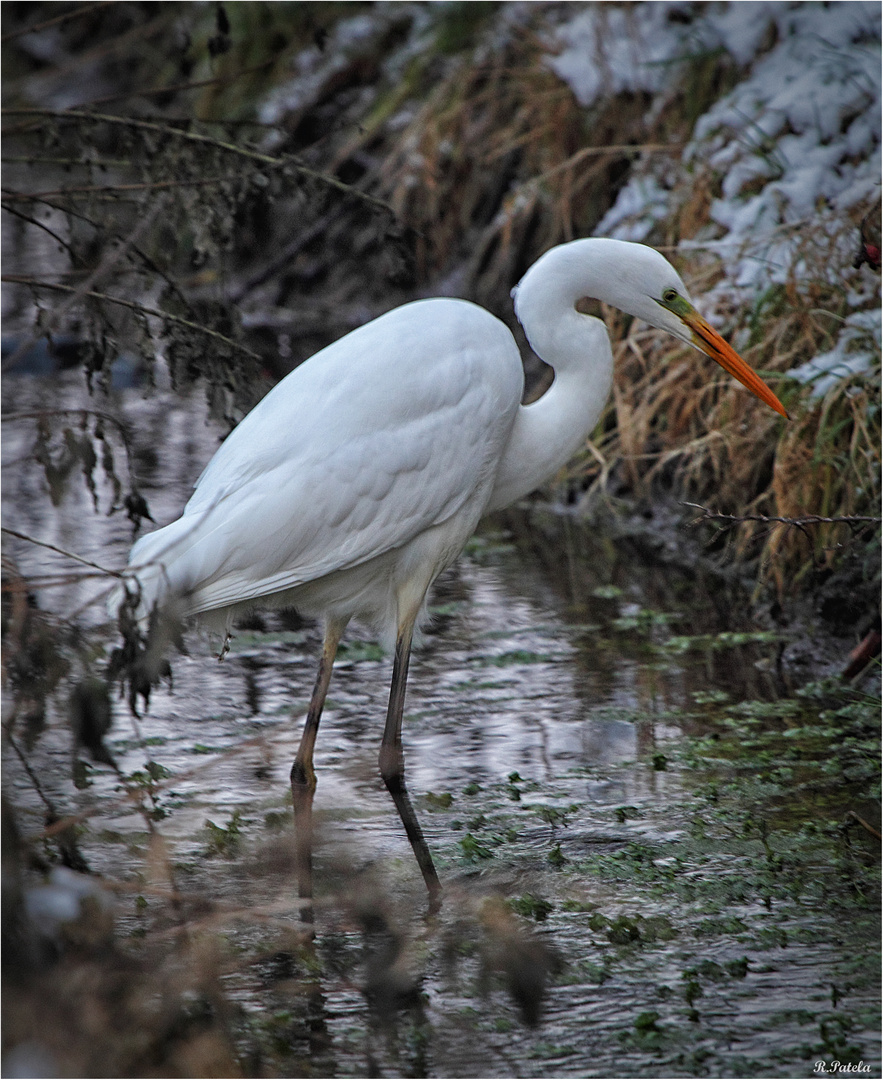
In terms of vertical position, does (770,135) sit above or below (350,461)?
above

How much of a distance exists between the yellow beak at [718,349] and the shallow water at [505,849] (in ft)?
3.27

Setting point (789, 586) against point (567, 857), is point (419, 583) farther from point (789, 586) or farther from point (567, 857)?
point (789, 586)

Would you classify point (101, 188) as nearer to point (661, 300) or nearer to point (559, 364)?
point (559, 364)

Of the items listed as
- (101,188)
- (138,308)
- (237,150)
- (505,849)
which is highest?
(237,150)

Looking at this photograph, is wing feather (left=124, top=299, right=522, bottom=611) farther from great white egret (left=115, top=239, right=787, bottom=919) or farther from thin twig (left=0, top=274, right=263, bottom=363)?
thin twig (left=0, top=274, right=263, bottom=363)

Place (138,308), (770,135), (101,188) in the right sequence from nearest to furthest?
(138,308) < (101,188) < (770,135)

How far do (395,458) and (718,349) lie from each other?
926 mm

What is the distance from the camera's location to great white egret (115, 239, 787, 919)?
10.5 ft

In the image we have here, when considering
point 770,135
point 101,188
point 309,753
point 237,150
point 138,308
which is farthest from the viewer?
point 770,135

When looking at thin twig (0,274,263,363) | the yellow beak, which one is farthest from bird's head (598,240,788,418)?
thin twig (0,274,263,363)

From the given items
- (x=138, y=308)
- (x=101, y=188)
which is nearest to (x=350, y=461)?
(x=138, y=308)

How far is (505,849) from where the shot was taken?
10.6ft

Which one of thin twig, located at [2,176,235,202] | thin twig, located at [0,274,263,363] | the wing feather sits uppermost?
thin twig, located at [2,176,235,202]

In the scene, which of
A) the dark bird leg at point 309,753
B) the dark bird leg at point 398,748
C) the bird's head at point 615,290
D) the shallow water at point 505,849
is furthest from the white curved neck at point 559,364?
the shallow water at point 505,849
